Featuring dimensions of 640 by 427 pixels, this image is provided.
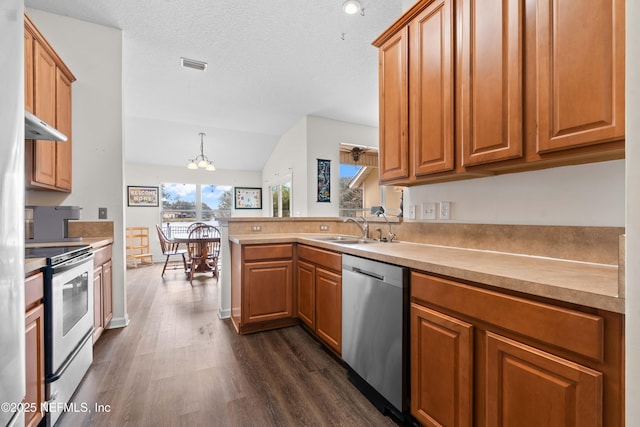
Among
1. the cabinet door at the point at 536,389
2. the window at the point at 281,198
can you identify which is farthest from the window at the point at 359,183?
the cabinet door at the point at 536,389

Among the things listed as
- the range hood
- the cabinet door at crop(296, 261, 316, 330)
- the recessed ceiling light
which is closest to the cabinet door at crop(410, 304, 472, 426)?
the cabinet door at crop(296, 261, 316, 330)

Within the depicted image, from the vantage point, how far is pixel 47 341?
1359mm

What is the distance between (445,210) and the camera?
1.88m

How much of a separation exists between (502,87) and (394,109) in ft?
2.41

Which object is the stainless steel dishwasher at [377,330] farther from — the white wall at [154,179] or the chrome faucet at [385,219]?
the white wall at [154,179]

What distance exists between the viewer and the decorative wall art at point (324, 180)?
16.1 feet

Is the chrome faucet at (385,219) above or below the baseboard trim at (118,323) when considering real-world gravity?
above

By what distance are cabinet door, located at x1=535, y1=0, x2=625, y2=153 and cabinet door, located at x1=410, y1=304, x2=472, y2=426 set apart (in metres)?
0.88

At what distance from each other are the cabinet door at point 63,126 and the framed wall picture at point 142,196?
14.6 ft

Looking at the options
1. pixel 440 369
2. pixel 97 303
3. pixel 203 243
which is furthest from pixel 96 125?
pixel 440 369

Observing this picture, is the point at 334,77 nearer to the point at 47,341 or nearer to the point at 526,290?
the point at 526,290

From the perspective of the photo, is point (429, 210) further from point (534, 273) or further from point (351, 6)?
point (351, 6)

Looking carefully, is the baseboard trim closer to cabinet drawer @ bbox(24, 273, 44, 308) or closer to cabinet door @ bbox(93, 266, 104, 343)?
cabinet door @ bbox(93, 266, 104, 343)

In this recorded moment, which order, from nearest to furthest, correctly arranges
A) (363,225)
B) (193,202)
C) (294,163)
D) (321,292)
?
(321,292)
(363,225)
(294,163)
(193,202)
